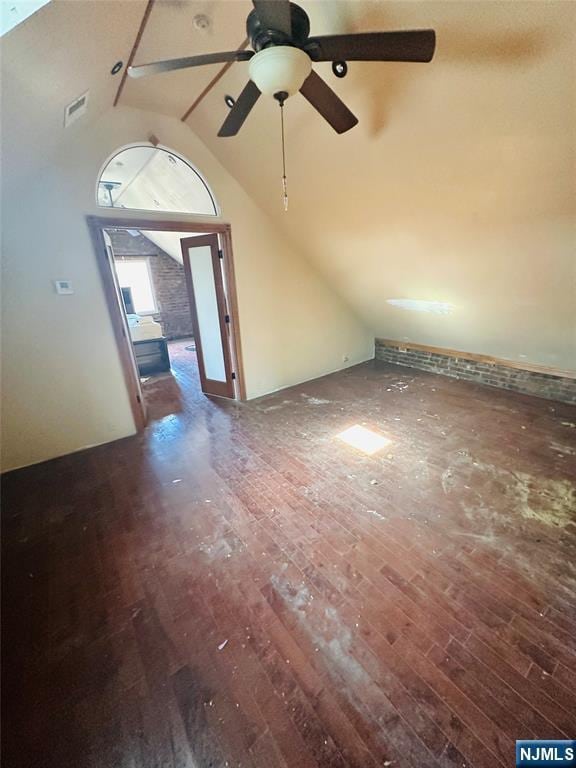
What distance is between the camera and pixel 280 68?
1176mm

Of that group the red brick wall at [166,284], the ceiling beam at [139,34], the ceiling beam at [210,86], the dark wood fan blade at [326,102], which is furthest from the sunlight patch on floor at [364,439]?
the red brick wall at [166,284]

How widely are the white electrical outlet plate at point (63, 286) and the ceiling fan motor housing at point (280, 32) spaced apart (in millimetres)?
2371

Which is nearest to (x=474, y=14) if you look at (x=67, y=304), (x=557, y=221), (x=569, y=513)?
(x=557, y=221)

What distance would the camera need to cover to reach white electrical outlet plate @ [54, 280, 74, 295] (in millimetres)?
2604

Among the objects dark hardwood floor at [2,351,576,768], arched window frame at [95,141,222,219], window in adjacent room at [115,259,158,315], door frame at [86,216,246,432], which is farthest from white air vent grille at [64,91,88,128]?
window in adjacent room at [115,259,158,315]

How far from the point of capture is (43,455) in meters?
2.81

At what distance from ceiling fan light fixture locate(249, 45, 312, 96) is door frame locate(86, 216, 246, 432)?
6.81 ft

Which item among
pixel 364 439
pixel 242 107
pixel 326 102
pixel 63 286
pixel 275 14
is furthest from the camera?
pixel 364 439

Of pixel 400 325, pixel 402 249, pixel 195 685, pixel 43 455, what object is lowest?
pixel 195 685

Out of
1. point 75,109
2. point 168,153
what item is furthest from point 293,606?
point 168,153

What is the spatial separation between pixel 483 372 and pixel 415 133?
314cm

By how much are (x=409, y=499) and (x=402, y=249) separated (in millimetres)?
2292

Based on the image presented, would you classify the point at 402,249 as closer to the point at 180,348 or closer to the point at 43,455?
the point at 43,455

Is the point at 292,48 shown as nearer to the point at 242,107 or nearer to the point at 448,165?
the point at 242,107
